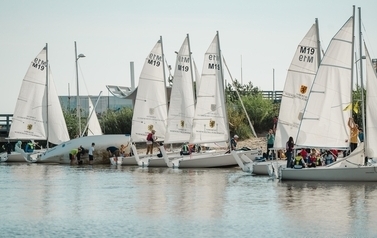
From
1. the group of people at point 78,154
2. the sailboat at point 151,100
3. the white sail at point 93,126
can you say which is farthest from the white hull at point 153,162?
the white sail at point 93,126

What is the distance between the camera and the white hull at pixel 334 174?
33500mm

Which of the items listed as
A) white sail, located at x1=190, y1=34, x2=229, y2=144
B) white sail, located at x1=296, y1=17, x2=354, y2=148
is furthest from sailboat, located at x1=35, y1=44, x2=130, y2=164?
white sail, located at x1=296, y1=17, x2=354, y2=148

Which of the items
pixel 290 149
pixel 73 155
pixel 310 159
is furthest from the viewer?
pixel 73 155

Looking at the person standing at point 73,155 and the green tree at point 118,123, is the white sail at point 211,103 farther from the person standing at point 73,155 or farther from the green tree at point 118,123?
the green tree at point 118,123

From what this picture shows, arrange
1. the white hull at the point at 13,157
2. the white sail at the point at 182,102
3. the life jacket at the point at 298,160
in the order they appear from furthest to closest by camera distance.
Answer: the white hull at the point at 13,157, the white sail at the point at 182,102, the life jacket at the point at 298,160

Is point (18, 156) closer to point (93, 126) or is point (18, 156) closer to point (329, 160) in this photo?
point (93, 126)

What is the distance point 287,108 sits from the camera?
39.3 metres

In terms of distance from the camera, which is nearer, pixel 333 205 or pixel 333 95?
pixel 333 205

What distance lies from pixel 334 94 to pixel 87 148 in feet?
69.3

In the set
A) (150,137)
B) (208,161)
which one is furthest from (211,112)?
(150,137)

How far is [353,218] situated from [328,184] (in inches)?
335

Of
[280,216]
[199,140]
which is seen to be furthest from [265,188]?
[199,140]

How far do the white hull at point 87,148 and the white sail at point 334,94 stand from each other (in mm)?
18962

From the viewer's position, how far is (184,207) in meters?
28.8
